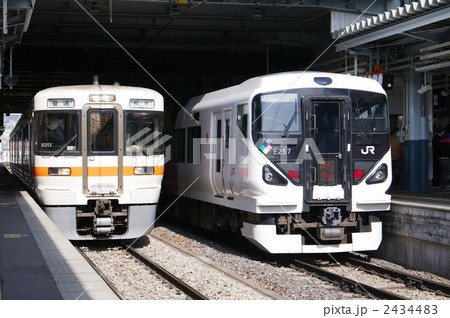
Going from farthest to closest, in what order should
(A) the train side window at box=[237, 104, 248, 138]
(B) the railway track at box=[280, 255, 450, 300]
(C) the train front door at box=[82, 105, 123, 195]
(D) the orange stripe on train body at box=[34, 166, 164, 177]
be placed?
(C) the train front door at box=[82, 105, 123, 195], (D) the orange stripe on train body at box=[34, 166, 164, 177], (A) the train side window at box=[237, 104, 248, 138], (B) the railway track at box=[280, 255, 450, 300]

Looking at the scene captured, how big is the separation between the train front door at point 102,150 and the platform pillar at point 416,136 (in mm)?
7749

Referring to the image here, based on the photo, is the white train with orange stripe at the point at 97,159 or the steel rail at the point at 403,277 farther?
the white train with orange stripe at the point at 97,159

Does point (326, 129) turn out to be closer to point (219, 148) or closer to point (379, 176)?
point (379, 176)

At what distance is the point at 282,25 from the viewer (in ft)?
74.1

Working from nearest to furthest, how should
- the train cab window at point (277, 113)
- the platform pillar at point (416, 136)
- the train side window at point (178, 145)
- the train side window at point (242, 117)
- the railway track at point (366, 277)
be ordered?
the railway track at point (366, 277)
the train cab window at point (277, 113)
the train side window at point (242, 117)
the train side window at point (178, 145)
the platform pillar at point (416, 136)

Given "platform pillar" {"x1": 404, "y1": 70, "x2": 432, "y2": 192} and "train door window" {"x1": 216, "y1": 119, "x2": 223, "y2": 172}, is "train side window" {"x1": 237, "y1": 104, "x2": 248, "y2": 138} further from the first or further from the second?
"platform pillar" {"x1": 404, "y1": 70, "x2": 432, "y2": 192}

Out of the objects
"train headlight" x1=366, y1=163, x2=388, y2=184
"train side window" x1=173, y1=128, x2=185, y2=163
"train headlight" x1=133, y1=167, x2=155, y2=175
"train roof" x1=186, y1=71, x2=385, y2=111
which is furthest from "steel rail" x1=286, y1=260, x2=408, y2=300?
"train side window" x1=173, y1=128, x2=185, y2=163

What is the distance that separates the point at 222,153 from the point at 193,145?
2469mm

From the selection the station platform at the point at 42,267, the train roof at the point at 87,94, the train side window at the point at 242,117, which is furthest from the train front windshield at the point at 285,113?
the station platform at the point at 42,267

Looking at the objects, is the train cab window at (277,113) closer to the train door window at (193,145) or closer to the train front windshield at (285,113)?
the train front windshield at (285,113)

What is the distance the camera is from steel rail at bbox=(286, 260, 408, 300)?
360 inches

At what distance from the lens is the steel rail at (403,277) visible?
9781mm

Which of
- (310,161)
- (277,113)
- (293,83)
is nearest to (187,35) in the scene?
(293,83)

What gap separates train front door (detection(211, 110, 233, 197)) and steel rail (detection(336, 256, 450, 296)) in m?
2.49
